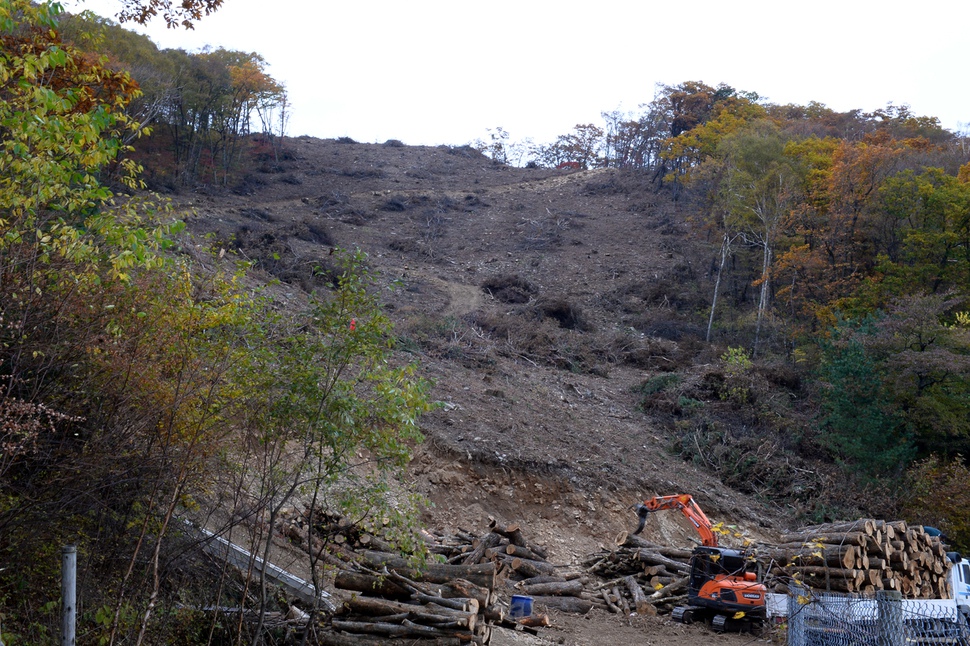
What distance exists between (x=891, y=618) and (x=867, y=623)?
686 millimetres

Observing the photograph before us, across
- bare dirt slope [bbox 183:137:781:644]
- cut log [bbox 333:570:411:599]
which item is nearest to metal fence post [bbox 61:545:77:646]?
bare dirt slope [bbox 183:137:781:644]

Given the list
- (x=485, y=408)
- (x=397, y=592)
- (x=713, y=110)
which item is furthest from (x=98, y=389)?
(x=713, y=110)

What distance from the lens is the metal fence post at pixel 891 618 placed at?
532cm

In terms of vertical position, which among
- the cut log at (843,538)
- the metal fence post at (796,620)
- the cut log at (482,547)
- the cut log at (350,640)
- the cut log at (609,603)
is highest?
the metal fence post at (796,620)

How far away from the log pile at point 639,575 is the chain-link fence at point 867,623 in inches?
275

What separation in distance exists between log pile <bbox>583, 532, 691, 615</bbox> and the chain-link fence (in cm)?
698

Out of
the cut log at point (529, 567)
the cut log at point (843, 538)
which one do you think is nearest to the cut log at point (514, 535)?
the cut log at point (529, 567)

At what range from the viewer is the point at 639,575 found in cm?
1582

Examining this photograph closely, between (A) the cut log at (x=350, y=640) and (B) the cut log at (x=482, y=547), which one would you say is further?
(B) the cut log at (x=482, y=547)

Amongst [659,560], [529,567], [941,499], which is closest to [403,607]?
[529,567]

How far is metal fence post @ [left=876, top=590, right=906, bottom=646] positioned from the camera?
209 inches

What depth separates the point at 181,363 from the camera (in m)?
6.33

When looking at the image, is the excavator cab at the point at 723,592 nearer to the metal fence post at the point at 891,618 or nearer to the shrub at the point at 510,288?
the metal fence post at the point at 891,618

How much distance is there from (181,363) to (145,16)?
351cm
